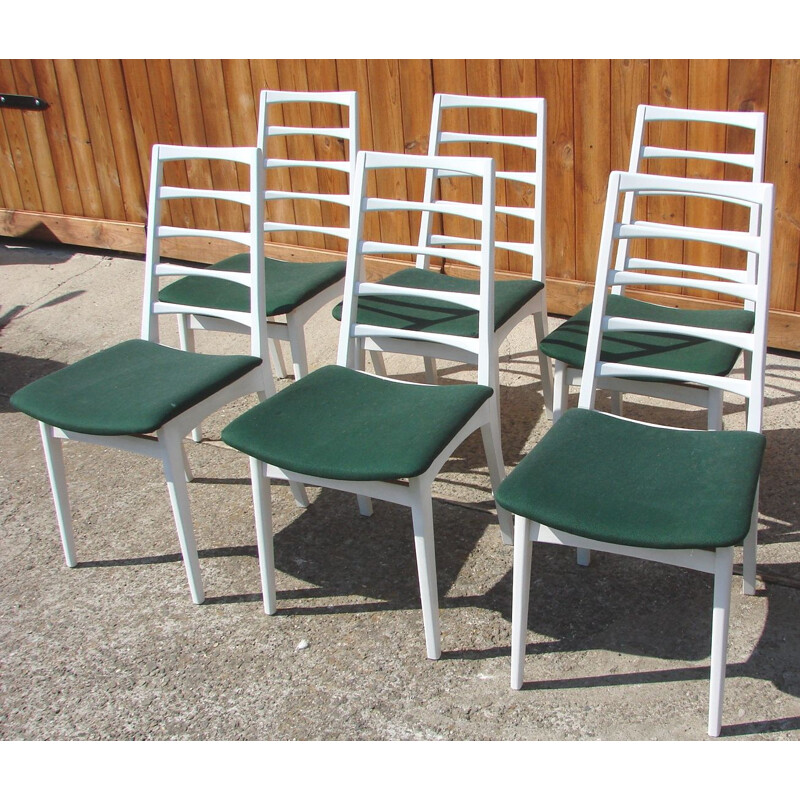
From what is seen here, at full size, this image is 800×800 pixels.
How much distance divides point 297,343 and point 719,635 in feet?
5.38

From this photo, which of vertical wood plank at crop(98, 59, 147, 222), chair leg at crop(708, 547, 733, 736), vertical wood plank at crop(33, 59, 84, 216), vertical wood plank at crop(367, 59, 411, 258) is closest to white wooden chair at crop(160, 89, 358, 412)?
vertical wood plank at crop(367, 59, 411, 258)

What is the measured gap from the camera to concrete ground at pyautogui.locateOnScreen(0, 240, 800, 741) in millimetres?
2182

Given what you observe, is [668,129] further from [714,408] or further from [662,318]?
[714,408]

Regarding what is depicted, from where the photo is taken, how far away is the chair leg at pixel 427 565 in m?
→ 2.19

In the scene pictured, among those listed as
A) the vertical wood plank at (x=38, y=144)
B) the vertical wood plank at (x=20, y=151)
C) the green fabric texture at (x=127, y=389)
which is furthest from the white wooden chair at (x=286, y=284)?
the vertical wood plank at (x=20, y=151)

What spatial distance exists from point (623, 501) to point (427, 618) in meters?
0.58

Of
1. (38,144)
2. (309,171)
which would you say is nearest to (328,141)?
(309,171)

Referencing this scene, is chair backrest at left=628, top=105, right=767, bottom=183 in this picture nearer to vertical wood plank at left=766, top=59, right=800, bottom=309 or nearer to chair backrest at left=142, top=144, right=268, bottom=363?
vertical wood plank at left=766, top=59, right=800, bottom=309

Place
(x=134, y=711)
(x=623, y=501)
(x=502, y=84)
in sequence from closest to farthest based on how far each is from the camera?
(x=623, y=501), (x=134, y=711), (x=502, y=84)

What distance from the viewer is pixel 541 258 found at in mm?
3059

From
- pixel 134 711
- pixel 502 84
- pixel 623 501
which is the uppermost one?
pixel 502 84

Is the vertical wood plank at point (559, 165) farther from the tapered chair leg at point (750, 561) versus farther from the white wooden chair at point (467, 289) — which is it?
the tapered chair leg at point (750, 561)

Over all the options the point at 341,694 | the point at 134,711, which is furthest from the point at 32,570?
the point at 341,694
